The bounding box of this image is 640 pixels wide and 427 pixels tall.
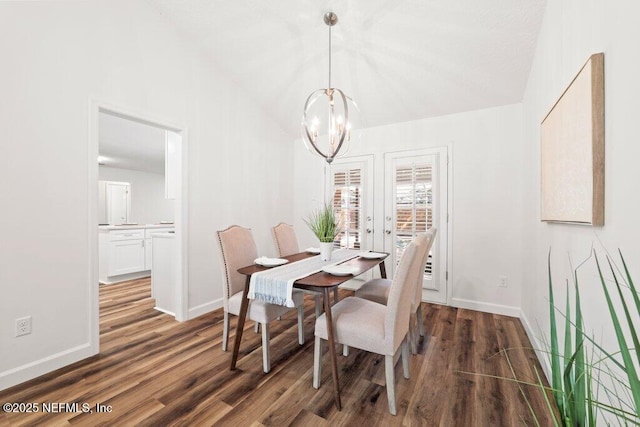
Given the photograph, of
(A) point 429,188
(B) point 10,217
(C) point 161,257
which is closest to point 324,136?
(A) point 429,188

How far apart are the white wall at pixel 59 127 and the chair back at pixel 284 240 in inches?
37.1

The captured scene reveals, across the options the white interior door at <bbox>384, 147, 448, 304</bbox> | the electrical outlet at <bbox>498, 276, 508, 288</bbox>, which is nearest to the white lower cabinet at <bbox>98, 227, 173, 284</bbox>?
the white interior door at <bbox>384, 147, 448, 304</bbox>

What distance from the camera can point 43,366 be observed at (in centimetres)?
205

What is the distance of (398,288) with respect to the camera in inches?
64.9

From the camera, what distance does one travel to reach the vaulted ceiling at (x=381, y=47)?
238 centimetres

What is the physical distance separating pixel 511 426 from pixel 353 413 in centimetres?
86

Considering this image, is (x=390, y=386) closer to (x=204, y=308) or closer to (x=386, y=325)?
(x=386, y=325)

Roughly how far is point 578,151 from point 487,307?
233cm

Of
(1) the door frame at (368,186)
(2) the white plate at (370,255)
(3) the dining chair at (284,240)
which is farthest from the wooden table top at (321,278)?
(1) the door frame at (368,186)

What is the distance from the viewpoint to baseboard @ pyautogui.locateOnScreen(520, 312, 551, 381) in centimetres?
197

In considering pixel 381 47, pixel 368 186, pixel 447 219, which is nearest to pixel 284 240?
pixel 368 186

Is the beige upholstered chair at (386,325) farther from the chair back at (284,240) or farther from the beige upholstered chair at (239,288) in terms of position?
the chair back at (284,240)

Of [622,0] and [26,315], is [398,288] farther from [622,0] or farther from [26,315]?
[26,315]

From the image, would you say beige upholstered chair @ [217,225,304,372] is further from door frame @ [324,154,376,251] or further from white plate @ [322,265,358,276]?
door frame @ [324,154,376,251]
